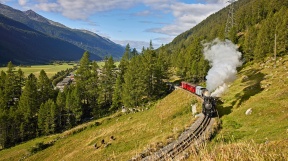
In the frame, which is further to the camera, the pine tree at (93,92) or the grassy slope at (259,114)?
the pine tree at (93,92)

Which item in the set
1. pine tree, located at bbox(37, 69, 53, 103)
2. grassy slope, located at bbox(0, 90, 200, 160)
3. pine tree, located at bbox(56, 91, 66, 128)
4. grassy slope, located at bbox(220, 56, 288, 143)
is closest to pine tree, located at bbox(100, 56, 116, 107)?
pine tree, located at bbox(56, 91, 66, 128)

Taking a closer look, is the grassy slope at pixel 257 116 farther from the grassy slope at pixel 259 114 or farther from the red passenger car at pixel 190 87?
the red passenger car at pixel 190 87

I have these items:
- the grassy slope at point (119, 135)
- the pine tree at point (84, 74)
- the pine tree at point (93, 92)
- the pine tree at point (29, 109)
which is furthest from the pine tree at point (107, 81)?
the grassy slope at point (119, 135)

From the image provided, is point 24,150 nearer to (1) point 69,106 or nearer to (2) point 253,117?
(1) point 69,106

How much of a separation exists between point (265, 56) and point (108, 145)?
54.9m

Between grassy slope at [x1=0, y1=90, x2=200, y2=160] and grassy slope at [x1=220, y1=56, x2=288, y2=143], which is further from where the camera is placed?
grassy slope at [x1=0, y1=90, x2=200, y2=160]

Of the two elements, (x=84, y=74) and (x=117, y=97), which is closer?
(x=117, y=97)

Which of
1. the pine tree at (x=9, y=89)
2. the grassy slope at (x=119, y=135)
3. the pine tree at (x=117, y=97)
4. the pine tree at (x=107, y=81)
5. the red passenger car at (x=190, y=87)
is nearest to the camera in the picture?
the grassy slope at (x=119, y=135)

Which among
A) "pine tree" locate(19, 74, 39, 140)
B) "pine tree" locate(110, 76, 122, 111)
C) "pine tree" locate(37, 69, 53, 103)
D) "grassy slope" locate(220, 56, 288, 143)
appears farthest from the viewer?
"pine tree" locate(37, 69, 53, 103)

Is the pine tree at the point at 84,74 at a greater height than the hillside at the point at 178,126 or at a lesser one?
greater

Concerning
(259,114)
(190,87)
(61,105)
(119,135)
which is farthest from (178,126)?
(61,105)

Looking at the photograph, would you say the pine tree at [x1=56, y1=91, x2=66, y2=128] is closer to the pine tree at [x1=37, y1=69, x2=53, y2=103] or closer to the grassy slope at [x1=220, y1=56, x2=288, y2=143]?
the pine tree at [x1=37, y1=69, x2=53, y2=103]

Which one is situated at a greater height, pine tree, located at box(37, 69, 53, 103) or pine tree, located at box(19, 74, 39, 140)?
pine tree, located at box(37, 69, 53, 103)

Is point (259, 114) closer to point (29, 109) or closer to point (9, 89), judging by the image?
point (29, 109)
